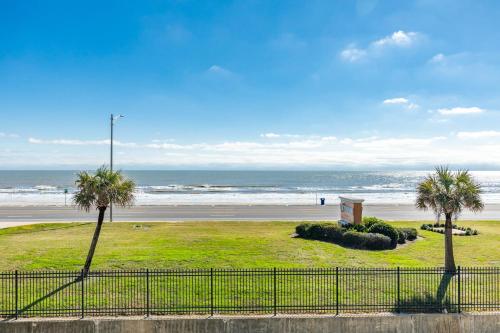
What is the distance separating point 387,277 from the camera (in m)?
14.1

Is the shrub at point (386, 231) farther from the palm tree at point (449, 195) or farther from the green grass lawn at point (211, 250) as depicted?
the palm tree at point (449, 195)

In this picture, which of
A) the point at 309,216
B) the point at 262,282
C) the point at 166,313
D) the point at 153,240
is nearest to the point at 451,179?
the point at 262,282

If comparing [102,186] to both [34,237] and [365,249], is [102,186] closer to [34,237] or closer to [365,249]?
[34,237]

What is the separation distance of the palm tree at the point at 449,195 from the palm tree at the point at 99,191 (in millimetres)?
12869

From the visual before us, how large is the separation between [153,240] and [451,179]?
53.3 feet

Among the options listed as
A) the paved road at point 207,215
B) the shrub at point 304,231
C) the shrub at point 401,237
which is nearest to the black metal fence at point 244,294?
the shrub at point 401,237

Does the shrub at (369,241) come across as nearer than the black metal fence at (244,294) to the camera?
No

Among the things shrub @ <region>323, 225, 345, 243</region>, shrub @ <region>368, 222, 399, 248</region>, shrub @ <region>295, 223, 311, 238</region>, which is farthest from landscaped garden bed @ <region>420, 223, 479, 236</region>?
shrub @ <region>295, 223, 311, 238</region>

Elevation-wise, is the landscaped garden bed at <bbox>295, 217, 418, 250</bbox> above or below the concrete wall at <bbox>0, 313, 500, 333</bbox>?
above

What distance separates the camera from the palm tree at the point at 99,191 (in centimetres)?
1512

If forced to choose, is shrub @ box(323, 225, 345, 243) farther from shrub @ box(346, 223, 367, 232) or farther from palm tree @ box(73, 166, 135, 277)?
palm tree @ box(73, 166, 135, 277)

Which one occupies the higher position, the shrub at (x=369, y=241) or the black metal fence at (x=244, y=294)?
the shrub at (x=369, y=241)

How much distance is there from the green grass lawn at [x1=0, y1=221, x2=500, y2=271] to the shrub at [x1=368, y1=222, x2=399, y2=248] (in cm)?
55

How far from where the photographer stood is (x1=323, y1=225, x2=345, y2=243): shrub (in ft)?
70.5
